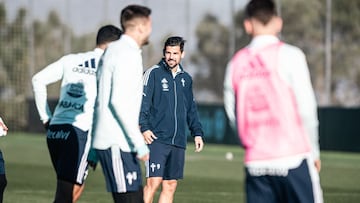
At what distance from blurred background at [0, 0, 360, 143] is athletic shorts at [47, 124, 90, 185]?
61.2 ft

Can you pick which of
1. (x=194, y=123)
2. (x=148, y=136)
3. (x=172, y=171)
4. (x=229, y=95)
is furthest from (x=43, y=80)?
(x=229, y=95)

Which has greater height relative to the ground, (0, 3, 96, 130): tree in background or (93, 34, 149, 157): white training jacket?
(93, 34, 149, 157): white training jacket

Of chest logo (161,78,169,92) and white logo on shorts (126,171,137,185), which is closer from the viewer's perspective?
white logo on shorts (126,171,137,185)

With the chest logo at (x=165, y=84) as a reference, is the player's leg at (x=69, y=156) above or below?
below

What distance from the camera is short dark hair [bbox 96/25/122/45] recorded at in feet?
32.6

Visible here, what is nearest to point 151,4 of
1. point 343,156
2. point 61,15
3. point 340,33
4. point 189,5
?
point 189,5

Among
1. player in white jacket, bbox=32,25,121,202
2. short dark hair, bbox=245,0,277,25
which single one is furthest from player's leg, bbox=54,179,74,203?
short dark hair, bbox=245,0,277,25

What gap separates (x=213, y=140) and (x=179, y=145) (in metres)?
19.3

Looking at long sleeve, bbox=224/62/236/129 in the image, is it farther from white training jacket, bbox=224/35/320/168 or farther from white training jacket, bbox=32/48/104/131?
white training jacket, bbox=32/48/104/131

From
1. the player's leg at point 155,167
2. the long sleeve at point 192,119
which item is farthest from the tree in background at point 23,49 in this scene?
the player's leg at point 155,167

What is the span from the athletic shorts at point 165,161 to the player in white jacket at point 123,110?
9.74ft

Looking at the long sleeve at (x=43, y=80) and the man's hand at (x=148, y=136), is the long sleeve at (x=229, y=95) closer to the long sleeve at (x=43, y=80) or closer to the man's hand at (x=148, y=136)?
the long sleeve at (x=43, y=80)

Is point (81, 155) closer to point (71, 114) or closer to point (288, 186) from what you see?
point (71, 114)

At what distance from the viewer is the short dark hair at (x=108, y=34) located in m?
9.94
